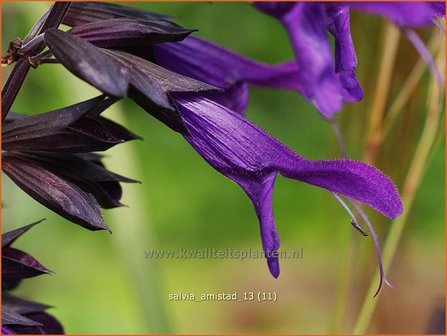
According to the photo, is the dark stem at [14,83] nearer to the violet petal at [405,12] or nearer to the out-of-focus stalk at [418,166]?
the violet petal at [405,12]

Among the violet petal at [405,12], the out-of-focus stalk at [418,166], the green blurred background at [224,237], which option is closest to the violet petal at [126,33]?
the violet petal at [405,12]

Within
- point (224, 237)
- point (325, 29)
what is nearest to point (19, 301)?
point (325, 29)

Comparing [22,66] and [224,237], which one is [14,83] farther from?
[224,237]

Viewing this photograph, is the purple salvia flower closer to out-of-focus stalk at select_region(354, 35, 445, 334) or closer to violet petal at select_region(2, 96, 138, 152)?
violet petal at select_region(2, 96, 138, 152)

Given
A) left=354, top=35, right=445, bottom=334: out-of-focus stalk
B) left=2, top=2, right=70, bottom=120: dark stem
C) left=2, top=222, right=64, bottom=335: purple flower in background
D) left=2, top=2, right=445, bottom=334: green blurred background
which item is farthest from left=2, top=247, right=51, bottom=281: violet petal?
left=2, top=2, right=445, bottom=334: green blurred background

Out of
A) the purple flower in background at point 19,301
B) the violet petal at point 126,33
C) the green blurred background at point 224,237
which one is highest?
the violet petal at point 126,33
